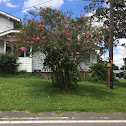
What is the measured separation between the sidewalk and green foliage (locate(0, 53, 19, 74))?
7335 mm

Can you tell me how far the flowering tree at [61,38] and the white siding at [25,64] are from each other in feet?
20.1

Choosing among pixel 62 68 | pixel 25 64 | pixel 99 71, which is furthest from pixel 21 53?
pixel 62 68

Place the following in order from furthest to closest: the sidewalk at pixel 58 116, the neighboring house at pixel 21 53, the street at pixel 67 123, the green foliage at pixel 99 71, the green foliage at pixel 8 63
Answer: the green foliage at pixel 99 71 < the neighboring house at pixel 21 53 < the green foliage at pixel 8 63 < the sidewalk at pixel 58 116 < the street at pixel 67 123

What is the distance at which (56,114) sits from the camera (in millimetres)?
4812

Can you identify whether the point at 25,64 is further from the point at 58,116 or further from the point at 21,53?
the point at 58,116

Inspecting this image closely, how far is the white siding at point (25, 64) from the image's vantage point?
13.1 metres

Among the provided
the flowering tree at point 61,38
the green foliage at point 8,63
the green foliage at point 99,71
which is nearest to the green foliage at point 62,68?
the flowering tree at point 61,38

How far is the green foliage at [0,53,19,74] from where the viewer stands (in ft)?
38.2

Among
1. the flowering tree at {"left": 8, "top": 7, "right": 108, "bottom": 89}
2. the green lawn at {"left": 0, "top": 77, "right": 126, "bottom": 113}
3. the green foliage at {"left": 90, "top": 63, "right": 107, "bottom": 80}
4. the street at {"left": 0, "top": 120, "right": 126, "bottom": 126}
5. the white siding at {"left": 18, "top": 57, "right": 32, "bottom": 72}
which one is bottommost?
the street at {"left": 0, "top": 120, "right": 126, "bottom": 126}

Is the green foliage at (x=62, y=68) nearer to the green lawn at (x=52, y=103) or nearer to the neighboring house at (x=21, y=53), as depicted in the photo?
the green lawn at (x=52, y=103)

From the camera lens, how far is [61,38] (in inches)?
259

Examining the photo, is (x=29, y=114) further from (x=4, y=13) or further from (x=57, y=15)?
(x=4, y=13)

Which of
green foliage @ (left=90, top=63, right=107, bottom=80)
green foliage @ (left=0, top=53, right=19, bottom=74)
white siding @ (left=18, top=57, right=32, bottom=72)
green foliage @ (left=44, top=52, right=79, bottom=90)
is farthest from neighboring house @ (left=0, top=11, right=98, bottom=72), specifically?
green foliage @ (left=44, top=52, right=79, bottom=90)

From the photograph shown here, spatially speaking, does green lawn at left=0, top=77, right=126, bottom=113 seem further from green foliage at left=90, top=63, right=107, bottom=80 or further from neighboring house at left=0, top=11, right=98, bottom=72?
green foliage at left=90, top=63, right=107, bottom=80
